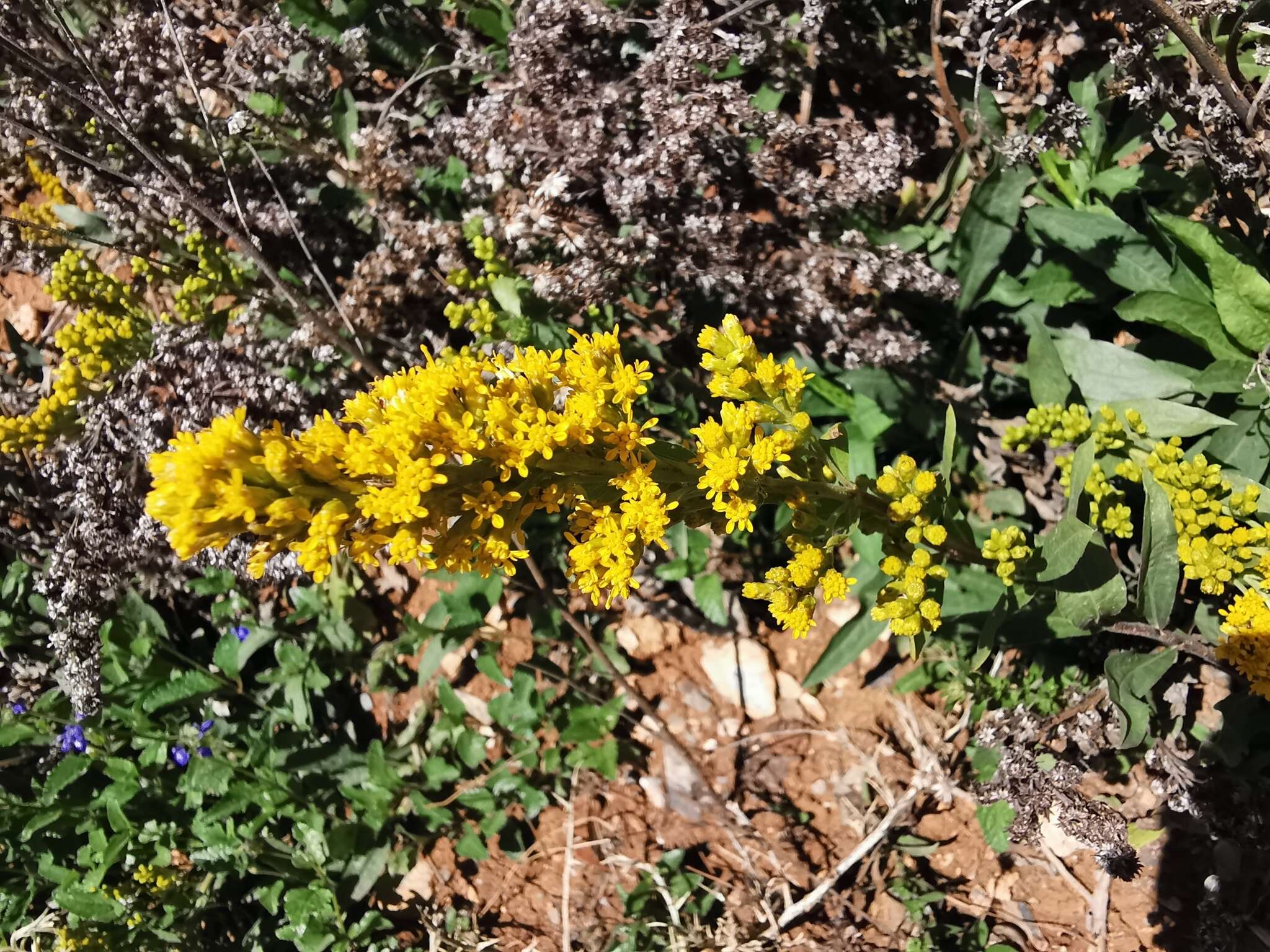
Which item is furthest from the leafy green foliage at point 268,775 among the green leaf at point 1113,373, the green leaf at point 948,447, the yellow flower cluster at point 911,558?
the green leaf at point 1113,373

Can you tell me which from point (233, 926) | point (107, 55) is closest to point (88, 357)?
point (107, 55)

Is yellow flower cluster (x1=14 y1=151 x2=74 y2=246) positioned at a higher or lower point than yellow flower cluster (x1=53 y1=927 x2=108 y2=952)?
higher

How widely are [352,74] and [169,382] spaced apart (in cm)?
175

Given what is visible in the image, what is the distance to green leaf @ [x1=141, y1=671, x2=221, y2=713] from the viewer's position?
14.6 ft

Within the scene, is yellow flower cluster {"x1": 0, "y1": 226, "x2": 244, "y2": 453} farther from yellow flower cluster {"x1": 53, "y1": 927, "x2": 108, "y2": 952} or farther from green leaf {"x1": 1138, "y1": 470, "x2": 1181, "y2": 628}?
green leaf {"x1": 1138, "y1": 470, "x2": 1181, "y2": 628}

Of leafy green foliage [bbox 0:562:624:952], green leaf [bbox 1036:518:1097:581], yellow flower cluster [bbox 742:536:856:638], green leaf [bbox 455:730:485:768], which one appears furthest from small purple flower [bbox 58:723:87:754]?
green leaf [bbox 1036:518:1097:581]

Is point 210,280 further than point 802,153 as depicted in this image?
Yes

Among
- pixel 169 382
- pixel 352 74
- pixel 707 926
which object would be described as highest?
pixel 352 74

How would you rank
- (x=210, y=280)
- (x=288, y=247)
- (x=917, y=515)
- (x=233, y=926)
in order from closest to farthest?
(x=917, y=515)
(x=210, y=280)
(x=288, y=247)
(x=233, y=926)

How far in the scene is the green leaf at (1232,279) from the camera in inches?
132

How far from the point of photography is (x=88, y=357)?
3.86 metres

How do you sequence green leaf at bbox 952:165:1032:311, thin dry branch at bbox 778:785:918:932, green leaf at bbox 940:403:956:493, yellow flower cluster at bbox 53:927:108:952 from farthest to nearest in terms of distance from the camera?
thin dry branch at bbox 778:785:918:932 < yellow flower cluster at bbox 53:927:108:952 < green leaf at bbox 952:165:1032:311 < green leaf at bbox 940:403:956:493

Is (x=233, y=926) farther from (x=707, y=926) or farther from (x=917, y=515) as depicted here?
(x=917, y=515)

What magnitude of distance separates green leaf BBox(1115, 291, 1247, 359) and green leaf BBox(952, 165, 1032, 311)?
0.59 m
